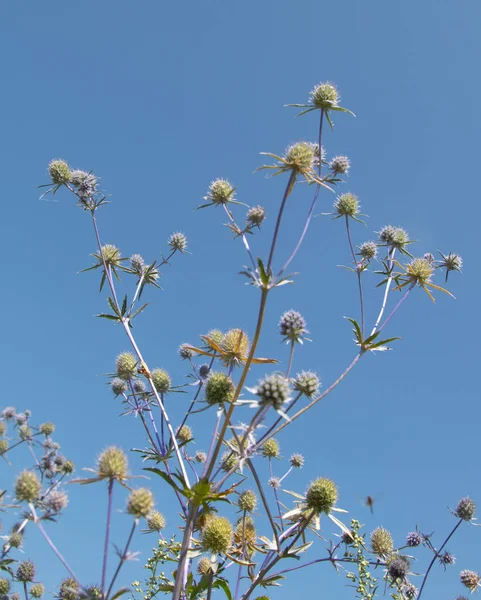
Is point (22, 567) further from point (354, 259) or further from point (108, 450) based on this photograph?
point (354, 259)

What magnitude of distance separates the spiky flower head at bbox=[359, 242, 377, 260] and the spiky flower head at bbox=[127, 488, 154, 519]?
14.5ft

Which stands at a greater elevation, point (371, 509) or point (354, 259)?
point (354, 259)

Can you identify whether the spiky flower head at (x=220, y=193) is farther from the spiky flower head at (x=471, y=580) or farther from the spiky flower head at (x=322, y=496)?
the spiky flower head at (x=471, y=580)

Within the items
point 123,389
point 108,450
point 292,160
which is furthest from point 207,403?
point 123,389

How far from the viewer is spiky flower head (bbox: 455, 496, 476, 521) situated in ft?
19.7

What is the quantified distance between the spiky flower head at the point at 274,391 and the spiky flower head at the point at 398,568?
2.60m

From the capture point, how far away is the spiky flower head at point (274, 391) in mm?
3365

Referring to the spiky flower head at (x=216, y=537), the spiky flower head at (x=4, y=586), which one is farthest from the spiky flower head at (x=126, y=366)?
the spiky flower head at (x=4, y=586)

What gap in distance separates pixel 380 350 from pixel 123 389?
3.38 metres

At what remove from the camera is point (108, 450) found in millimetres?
3426

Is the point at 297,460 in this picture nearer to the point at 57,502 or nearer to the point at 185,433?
the point at 185,433

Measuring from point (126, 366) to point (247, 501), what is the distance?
205cm

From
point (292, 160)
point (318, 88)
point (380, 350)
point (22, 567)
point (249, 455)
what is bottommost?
point (22, 567)

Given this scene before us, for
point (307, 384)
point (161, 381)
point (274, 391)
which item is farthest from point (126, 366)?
point (274, 391)
